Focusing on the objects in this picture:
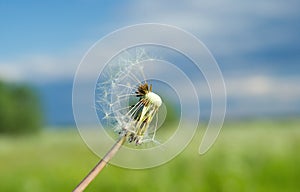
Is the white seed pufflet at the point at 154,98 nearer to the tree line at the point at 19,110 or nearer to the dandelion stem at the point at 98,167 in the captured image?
the dandelion stem at the point at 98,167

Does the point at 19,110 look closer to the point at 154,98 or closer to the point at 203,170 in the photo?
the point at 203,170

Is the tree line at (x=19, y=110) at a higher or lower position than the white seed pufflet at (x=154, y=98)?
higher

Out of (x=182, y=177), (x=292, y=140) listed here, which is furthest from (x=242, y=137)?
(x=182, y=177)

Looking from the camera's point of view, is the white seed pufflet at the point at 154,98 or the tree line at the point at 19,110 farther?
the tree line at the point at 19,110

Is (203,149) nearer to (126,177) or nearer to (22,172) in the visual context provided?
(126,177)

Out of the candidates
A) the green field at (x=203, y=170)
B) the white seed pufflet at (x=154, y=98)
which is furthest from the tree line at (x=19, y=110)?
the white seed pufflet at (x=154, y=98)

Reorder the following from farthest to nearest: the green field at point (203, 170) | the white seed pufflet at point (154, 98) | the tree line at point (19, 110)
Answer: the tree line at point (19, 110) < the green field at point (203, 170) < the white seed pufflet at point (154, 98)
